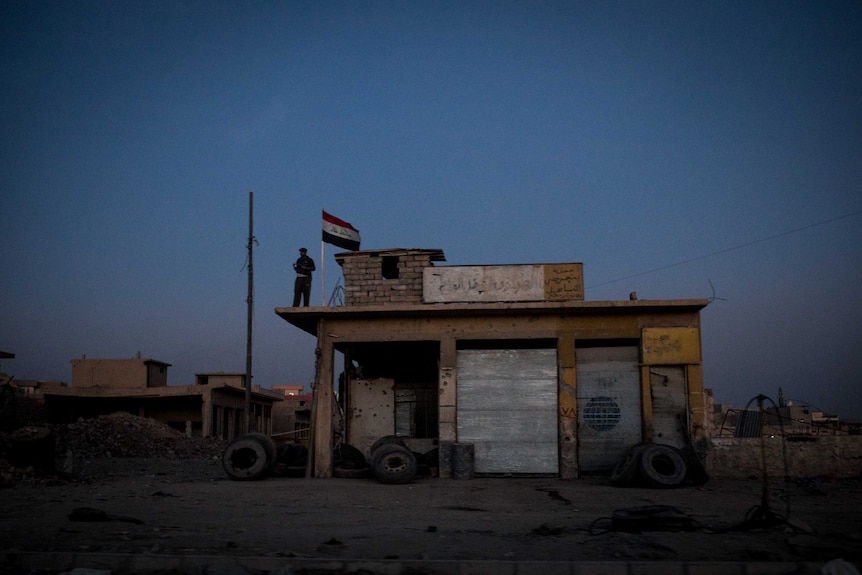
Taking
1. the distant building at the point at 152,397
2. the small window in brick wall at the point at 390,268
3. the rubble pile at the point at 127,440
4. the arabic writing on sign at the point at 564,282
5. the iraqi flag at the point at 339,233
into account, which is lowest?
the rubble pile at the point at 127,440

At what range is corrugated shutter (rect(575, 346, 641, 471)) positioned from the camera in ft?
58.4

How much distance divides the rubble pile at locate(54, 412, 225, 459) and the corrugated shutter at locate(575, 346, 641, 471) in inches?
662

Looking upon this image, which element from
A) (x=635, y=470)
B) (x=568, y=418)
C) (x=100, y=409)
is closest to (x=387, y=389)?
(x=568, y=418)

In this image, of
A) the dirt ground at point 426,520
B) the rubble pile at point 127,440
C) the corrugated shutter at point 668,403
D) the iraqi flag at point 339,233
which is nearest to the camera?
the dirt ground at point 426,520

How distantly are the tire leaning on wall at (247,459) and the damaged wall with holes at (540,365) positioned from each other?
1.46 meters

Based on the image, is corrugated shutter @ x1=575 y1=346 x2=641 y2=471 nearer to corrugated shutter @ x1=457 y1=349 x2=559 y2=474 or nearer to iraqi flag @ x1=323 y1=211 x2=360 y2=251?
corrugated shutter @ x1=457 y1=349 x2=559 y2=474

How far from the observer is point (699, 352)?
17.6 metres

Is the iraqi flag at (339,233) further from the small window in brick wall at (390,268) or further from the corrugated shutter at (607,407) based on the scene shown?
the corrugated shutter at (607,407)

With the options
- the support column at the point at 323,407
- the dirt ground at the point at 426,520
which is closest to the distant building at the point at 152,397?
the support column at the point at 323,407

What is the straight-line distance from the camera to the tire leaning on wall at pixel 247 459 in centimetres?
1717

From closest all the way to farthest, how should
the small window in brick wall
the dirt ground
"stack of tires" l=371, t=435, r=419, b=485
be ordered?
the dirt ground → "stack of tires" l=371, t=435, r=419, b=485 → the small window in brick wall

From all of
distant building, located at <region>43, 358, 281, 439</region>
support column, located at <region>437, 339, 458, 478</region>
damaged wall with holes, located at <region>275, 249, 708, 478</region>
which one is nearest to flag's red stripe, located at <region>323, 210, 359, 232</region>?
damaged wall with holes, located at <region>275, 249, 708, 478</region>

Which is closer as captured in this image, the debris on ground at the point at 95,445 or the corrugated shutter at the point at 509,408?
the debris on ground at the point at 95,445

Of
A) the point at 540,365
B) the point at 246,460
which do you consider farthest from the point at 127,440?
the point at 540,365
